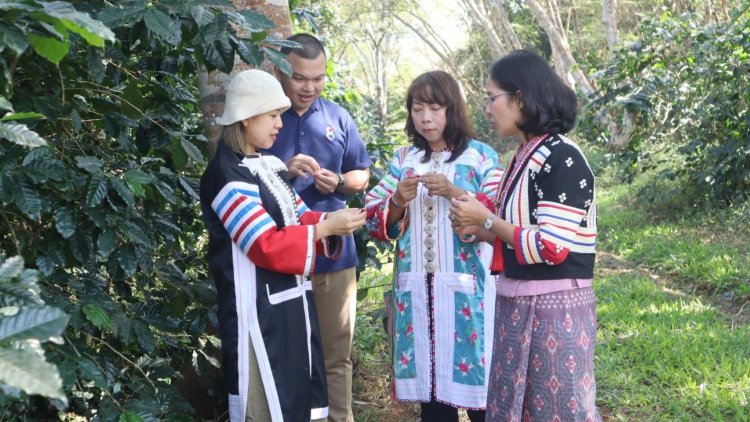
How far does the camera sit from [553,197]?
97.7 inches

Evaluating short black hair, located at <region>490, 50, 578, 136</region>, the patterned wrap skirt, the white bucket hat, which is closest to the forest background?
the white bucket hat

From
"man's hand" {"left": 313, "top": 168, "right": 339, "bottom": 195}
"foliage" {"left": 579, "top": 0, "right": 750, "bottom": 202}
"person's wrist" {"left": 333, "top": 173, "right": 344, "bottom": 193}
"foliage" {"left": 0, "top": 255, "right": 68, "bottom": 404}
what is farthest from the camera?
"foliage" {"left": 579, "top": 0, "right": 750, "bottom": 202}

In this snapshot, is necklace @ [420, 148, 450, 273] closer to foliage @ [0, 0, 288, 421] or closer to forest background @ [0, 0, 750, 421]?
forest background @ [0, 0, 750, 421]

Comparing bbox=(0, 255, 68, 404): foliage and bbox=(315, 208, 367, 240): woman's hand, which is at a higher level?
bbox=(0, 255, 68, 404): foliage

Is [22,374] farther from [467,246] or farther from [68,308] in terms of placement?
[467,246]

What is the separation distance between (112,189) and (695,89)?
21.5 feet

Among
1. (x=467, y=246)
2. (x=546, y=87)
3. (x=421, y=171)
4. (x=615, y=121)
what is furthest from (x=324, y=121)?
(x=615, y=121)

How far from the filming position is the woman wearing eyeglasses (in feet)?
8.16

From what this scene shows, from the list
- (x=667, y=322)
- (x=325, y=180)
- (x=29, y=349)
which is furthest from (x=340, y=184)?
(x=667, y=322)

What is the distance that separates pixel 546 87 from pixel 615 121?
11.7 m

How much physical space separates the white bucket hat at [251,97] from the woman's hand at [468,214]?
70cm

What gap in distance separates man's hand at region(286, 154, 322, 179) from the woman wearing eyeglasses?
705mm

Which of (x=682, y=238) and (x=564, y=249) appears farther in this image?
(x=682, y=238)

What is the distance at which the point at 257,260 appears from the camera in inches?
102
